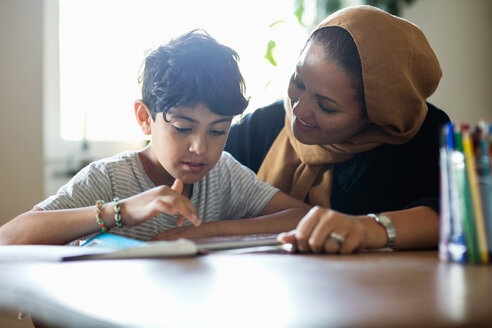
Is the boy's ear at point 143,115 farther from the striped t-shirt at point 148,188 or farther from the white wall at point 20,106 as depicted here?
the white wall at point 20,106

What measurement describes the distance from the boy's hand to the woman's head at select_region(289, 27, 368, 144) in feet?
1.73

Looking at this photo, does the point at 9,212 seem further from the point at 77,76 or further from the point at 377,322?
the point at 377,322

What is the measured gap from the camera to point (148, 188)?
1371mm

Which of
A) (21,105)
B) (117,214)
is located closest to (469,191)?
(117,214)

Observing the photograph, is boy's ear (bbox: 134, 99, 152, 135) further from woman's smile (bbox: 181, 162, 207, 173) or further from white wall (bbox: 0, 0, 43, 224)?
white wall (bbox: 0, 0, 43, 224)

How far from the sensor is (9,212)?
193cm

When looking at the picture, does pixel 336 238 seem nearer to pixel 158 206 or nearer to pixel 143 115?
pixel 158 206

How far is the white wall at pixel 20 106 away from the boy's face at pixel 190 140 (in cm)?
84

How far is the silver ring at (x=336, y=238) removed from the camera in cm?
89

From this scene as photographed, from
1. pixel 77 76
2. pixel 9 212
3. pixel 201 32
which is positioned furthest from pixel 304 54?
pixel 77 76

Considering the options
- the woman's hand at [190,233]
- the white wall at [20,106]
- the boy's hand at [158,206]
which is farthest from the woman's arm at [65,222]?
the white wall at [20,106]

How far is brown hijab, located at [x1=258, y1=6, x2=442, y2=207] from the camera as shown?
4.65ft

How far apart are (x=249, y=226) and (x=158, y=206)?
33cm

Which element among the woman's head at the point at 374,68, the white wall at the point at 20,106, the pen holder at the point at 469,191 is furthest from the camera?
the white wall at the point at 20,106
